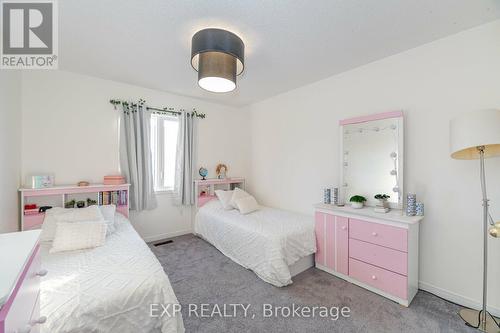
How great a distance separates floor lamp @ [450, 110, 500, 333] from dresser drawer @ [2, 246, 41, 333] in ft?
8.56

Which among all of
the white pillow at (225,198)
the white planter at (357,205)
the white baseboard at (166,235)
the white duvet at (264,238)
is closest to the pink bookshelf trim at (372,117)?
the white planter at (357,205)

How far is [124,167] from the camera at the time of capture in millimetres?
3182

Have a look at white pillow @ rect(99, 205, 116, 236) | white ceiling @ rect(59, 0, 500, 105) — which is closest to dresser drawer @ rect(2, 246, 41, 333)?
white pillow @ rect(99, 205, 116, 236)

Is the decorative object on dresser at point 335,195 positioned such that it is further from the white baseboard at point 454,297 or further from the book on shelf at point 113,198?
the book on shelf at point 113,198

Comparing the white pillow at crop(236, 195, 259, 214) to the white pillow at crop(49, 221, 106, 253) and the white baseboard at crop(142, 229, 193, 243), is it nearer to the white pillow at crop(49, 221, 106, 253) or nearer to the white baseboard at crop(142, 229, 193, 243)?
the white baseboard at crop(142, 229, 193, 243)

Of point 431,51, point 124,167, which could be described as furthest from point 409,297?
point 124,167

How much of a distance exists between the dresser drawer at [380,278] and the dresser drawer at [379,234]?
27cm

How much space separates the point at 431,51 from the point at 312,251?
8.29 ft

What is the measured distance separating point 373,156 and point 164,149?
321cm

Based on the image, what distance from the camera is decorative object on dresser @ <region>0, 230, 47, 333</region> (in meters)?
0.61

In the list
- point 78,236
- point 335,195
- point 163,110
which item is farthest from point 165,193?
point 335,195

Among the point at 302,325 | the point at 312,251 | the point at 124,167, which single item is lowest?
the point at 302,325

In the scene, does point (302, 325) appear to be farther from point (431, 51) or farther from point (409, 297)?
point (431, 51)

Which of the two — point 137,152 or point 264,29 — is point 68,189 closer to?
point 137,152
